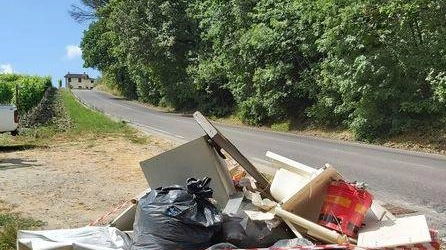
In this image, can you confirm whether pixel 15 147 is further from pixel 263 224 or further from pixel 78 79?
pixel 78 79

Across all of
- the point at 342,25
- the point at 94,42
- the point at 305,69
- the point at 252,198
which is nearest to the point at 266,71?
the point at 305,69

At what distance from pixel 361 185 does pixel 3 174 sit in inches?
322

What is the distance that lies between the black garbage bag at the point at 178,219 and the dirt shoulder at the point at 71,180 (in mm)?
2108

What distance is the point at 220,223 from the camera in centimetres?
487

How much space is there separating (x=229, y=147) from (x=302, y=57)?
64.0ft

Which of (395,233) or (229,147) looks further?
(229,147)

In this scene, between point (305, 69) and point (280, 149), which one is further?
point (305, 69)

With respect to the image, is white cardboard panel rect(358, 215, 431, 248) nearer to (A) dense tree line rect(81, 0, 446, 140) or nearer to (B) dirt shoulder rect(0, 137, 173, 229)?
(B) dirt shoulder rect(0, 137, 173, 229)

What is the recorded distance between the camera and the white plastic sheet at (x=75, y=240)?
16.0 ft

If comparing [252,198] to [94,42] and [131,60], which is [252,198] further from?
[94,42]

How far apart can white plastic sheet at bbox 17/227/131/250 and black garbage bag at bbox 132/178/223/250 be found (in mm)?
227

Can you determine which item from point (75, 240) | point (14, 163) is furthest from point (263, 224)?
point (14, 163)

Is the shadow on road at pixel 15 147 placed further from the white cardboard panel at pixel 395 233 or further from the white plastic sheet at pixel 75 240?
the white cardboard panel at pixel 395 233

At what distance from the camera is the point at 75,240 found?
5004 millimetres
